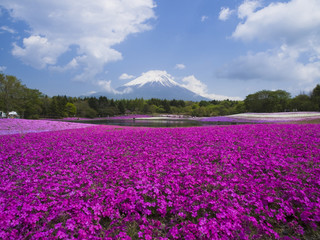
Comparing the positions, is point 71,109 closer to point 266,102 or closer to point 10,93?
point 10,93

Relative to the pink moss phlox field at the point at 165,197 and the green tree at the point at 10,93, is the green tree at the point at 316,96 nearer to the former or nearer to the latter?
the pink moss phlox field at the point at 165,197

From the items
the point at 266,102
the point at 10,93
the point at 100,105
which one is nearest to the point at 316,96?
the point at 266,102

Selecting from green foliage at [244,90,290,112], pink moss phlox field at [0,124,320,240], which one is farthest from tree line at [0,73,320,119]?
pink moss phlox field at [0,124,320,240]

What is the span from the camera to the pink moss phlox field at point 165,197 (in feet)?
11.8

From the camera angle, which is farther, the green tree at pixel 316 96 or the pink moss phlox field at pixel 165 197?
the green tree at pixel 316 96

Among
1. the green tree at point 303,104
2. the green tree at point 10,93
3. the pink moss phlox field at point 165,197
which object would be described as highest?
the green tree at point 10,93

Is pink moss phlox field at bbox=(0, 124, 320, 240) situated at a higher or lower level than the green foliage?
lower

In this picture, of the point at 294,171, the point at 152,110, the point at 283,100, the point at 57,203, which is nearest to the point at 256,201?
the point at 294,171

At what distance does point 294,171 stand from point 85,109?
93.6 m

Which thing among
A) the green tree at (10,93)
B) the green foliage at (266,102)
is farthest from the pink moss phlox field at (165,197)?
the green foliage at (266,102)

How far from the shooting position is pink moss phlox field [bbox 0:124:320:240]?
11.8 feet

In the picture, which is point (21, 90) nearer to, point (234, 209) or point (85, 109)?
point (85, 109)

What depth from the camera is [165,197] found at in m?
4.85

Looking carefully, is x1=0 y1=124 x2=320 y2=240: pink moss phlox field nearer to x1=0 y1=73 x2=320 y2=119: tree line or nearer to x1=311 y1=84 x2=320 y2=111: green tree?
x1=0 y1=73 x2=320 y2=119: tree line
